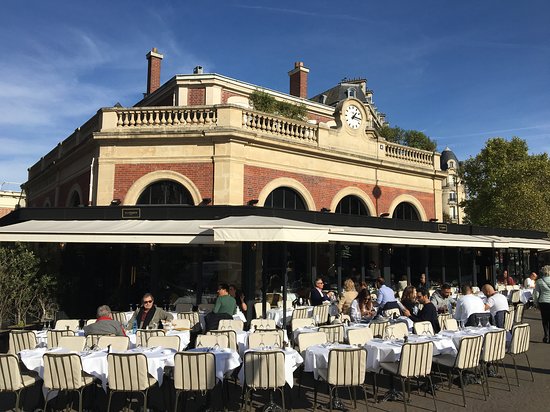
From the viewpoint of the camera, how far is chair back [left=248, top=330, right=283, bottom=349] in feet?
21.8

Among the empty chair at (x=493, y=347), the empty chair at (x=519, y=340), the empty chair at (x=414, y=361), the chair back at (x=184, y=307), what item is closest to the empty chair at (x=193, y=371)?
the empty chair at (x=414, y=361)

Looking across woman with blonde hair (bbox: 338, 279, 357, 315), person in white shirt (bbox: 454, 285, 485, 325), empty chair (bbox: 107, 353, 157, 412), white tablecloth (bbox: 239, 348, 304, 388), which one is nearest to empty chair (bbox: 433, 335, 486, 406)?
person in white shirt (bbox: 454, 285, 485, 325)

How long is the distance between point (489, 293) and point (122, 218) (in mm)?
8981

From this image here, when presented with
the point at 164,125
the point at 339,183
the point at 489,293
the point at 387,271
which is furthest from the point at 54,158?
the point at 489,293

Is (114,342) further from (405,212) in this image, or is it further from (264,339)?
(405,212)

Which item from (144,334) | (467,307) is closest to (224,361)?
(144,334)

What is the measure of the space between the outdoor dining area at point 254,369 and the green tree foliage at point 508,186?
22224 millimetres

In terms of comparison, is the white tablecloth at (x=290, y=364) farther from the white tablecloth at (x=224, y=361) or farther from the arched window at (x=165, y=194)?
the arched window at (x=165, y=194)

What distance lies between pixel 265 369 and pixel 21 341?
395cm

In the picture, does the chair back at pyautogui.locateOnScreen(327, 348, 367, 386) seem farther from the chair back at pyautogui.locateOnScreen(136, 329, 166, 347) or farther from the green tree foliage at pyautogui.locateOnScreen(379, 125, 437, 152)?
the green tree foliage at pyautogui.locateOnScreen(379, 125, 437, 152)

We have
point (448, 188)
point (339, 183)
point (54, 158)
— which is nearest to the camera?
point (339, 183)

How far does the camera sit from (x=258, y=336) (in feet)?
21.9

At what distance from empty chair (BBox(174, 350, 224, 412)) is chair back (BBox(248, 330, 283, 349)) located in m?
1.30

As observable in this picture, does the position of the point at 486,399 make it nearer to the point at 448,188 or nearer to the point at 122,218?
the point at 122,218
